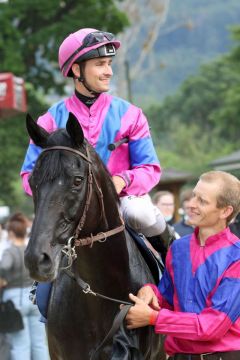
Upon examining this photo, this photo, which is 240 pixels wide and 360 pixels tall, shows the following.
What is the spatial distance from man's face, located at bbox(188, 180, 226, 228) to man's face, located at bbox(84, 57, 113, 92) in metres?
1.04

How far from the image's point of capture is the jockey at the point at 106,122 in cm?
513

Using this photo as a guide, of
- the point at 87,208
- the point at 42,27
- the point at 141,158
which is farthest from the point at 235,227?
the point at 42,27

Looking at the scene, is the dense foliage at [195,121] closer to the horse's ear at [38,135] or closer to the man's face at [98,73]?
the man's face at [98,73]

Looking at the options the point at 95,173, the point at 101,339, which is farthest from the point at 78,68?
the point at 101,339

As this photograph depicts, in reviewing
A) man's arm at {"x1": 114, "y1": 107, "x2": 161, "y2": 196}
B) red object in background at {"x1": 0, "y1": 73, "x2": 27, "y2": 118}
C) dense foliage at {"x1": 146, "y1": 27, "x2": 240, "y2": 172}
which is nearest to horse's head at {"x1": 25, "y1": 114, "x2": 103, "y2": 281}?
man's arm at {"x1": 114, "y1": 107, "x2": 161, "y2": 196}

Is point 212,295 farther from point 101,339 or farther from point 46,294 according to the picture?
point 46,294

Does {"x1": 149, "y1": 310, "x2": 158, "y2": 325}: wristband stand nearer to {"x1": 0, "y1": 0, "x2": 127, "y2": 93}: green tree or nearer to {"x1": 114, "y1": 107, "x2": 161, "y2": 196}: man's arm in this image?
{"x1": 114, "y1": 107, "x2": 161, "y2": 196}: man's arm

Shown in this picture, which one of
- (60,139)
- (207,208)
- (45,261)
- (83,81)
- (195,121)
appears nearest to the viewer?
(45,261)

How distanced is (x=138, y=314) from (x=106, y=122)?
1309mm

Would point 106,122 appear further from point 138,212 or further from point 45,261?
point 45,261

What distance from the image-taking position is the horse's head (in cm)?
407

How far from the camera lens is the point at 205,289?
4.47 meters

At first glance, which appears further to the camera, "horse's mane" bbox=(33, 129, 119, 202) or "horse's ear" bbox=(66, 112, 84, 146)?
"horse's ear" bbox=(66, 112, 84, 146)

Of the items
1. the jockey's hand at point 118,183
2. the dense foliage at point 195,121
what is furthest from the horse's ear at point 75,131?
the dense foliage at point 195,121
